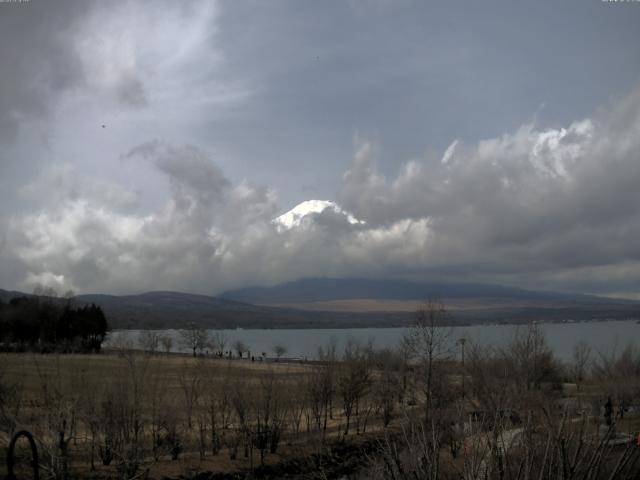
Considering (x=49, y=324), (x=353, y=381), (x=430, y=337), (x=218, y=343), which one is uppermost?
(x=430, y=337)

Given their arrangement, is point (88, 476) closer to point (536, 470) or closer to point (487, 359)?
point (536, 470)

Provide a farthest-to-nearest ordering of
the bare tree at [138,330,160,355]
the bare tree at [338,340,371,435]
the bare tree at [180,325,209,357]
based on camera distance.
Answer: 1. the bare tree at [180,325,209,357]
2. the bare tree at [138,330,160,355]
3. the bare tree at [338,340,371,435]

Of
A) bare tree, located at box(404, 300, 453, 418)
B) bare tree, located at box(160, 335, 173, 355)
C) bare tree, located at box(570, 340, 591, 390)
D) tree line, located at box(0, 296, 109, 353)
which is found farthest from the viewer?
bare tree, located at box(160, 335, 173, 355)

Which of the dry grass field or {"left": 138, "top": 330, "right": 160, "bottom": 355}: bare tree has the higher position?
{"left": 138, "top": 330, "right": 160, "bottom": 355}: bare tree

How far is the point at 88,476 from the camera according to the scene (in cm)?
2659

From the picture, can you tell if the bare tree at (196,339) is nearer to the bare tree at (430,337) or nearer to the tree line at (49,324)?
the tree line at (49,324)

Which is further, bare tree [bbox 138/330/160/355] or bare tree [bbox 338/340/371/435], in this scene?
bare tree [bbox 138/330/160/355]

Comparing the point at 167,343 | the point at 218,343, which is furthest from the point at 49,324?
the point at 218,343

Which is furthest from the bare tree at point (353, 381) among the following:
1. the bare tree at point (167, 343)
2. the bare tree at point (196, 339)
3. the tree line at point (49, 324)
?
the bare tree at point (196, 339)

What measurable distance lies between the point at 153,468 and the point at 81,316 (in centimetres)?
9182

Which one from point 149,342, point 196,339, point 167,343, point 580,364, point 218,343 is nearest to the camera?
point 580,364

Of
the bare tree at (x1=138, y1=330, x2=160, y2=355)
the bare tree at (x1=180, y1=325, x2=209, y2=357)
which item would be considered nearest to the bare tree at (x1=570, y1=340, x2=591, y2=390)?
the bare tree at (x1=138, y1=330, x2=160, y2=355)

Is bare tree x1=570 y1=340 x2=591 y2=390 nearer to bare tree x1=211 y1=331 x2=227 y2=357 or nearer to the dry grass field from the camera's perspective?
the dry grass field

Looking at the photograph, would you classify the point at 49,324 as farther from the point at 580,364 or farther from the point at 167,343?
the point at 580,364
